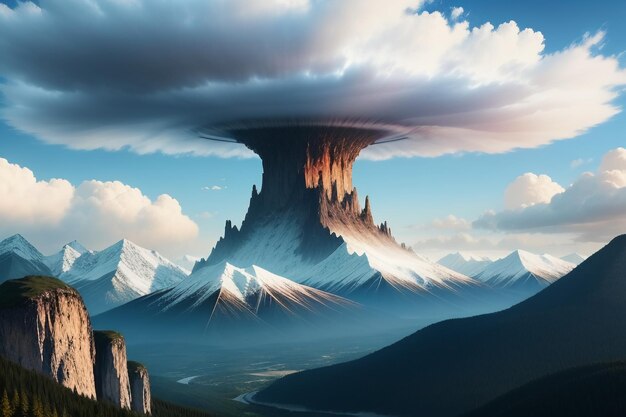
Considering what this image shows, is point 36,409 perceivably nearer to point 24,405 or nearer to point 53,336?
point 24,405

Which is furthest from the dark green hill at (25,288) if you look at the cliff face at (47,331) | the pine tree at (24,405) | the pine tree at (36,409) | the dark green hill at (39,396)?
the pine tree at (36,409)

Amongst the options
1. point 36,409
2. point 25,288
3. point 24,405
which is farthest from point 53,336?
point 24,405

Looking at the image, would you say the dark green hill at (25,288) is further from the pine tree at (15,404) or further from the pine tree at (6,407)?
the pine tree at (6,407)

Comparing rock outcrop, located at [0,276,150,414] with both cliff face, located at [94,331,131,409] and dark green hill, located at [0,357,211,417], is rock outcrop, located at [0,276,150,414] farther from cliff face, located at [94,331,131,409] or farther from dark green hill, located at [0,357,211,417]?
dark green hill, located at [0,357,211,417]

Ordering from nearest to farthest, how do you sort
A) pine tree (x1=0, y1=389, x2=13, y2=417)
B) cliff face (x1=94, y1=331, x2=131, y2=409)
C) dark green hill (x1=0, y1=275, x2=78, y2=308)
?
pine tree (x1=0, y1=389, x2=13, y2=417)
dark green hill (x1=0, y1=275, x2=78, y2=308)
cliff face (x1=94, y1=331, x2=131, y2=409)

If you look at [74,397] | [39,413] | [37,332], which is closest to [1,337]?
[37,332]

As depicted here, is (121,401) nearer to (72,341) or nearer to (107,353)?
(107,353)

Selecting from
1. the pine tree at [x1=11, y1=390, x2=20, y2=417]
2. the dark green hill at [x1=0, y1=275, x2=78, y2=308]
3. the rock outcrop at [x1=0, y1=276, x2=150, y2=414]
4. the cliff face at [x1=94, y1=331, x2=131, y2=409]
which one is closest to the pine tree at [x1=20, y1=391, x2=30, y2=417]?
the pine tree at [x1=11, y1=390, x2=20, y2=417]
